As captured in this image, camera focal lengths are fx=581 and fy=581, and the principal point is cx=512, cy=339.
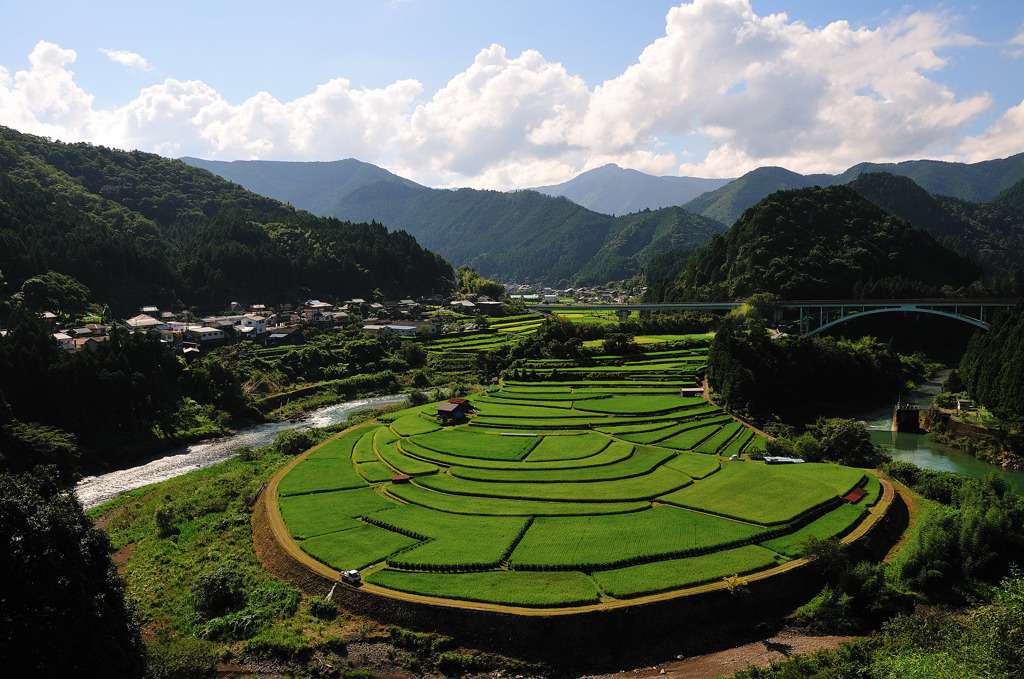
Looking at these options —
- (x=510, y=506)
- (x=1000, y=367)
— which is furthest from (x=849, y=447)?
(x=510, y=506)

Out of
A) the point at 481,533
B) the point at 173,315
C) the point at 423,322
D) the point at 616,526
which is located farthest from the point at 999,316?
the point at 173,315

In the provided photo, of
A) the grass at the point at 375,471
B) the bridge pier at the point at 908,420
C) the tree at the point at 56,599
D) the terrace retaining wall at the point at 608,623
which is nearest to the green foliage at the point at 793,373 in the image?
the bridge pier at the point at 908,420

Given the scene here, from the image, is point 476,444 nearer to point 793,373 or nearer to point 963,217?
point 793,373

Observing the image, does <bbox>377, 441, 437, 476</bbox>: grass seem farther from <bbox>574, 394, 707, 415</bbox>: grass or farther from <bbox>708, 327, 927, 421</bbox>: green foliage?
<bbox>708, 327, 927, 421</bbox>: green foliage

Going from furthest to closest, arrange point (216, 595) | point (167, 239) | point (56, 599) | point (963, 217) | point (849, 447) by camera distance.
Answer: point (963, 217) → point (167, 239) → point (849, 447) → point (216, 595) → point (56, 599)

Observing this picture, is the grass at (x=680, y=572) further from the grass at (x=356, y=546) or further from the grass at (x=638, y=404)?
the grass at (x=638, y=404)

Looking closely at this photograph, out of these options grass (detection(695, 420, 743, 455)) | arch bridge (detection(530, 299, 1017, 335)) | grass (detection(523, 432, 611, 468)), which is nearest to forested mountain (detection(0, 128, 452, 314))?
arch bridge (detection(530, 299, 1017, 335))
